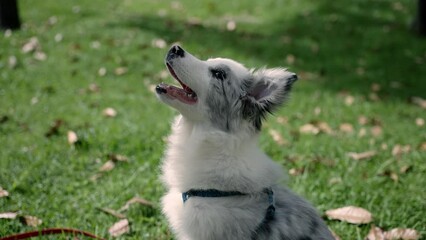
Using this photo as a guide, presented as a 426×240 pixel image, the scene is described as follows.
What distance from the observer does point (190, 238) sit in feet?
8.60

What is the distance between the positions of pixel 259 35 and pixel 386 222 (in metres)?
7.52

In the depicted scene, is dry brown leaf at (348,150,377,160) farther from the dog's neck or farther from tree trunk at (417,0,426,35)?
tree trunk at (417,0,426,35)

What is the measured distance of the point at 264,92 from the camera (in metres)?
2.83

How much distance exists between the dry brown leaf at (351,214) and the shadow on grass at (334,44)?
446 cm

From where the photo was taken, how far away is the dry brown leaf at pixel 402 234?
131 inches

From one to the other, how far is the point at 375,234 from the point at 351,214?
0.87 feet

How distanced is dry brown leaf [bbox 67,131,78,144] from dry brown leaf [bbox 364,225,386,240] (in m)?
3.12

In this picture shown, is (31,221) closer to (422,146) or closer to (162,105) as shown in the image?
(162,105)

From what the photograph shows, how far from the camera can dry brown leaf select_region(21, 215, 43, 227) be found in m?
Answer: 3.34

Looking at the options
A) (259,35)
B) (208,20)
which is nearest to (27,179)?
(259,35)

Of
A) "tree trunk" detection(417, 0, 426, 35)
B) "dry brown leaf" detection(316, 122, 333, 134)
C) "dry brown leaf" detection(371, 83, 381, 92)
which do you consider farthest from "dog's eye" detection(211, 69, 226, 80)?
→ "tree trunk" detection(417, 0, 426, 35)

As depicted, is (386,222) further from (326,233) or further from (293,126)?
(293,126)

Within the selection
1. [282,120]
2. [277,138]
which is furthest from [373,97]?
[277,138]

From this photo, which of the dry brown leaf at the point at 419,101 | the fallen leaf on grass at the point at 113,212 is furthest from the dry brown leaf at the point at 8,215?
the dry brown leaf at the point at 419,101
